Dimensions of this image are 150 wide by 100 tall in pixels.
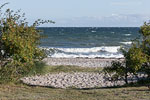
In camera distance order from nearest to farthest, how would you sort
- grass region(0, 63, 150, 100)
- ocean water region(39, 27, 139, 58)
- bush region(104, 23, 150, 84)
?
grass region(0, 63, 150, 100) < bush region(104, 23, 150, 84) < ocean water region(39, 27, 139, 58)

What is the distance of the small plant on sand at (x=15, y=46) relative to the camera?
1157 centimetres

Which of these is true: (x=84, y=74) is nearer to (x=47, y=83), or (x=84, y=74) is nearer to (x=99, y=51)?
(x=47, y=83)

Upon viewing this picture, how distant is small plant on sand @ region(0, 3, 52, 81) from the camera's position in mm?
11570

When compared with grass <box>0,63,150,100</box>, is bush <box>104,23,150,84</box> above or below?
above

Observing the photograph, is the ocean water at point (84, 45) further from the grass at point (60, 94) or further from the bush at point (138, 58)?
the grass at point (60, 94)

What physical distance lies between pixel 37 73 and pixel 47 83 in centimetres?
244

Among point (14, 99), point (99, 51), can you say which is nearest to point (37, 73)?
point (14, 99)

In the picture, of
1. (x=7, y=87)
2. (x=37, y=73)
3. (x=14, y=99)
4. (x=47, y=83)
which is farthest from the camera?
(x=37, y=73)

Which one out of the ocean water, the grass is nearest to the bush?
the ocean water

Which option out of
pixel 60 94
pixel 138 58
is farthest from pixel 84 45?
pixel 60 94

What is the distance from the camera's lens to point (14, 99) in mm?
9664

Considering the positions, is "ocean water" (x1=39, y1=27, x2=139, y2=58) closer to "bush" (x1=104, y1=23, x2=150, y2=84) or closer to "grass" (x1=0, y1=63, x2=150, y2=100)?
"bush" (x1=104, y1=23, x2=150, y2=84)

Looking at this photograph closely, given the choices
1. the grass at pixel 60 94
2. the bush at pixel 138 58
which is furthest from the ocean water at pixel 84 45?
the grass at pixel 60 94

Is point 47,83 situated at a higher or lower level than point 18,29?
lower
